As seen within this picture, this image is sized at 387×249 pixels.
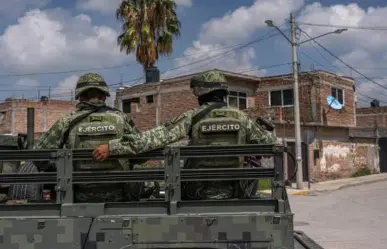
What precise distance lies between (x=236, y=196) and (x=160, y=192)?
1.34 metres

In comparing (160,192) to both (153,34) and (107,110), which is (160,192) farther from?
(153,34)

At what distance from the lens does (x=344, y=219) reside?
13.8m

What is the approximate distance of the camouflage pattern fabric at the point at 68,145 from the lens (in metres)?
4.33

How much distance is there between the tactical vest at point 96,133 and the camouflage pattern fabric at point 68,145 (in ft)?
0.21

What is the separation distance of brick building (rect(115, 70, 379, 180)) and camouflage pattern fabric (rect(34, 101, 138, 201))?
23.7 m

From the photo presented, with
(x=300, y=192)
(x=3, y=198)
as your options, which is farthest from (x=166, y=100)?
(x=3, y=198)

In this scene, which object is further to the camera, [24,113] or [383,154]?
[24,113]

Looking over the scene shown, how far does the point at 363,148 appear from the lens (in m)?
33.6

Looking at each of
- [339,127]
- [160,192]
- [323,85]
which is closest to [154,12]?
[323,85]

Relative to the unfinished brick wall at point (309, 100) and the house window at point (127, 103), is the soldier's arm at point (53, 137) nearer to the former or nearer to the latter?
the unfinished brick wall at point (309, 100)

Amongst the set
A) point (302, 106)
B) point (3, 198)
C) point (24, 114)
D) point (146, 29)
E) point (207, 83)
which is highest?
point (146, 29)

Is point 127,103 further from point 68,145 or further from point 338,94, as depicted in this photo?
point 68,145

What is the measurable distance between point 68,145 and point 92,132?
0.94 ft

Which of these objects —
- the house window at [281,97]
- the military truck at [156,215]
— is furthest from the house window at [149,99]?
the military truck at [156,215]
